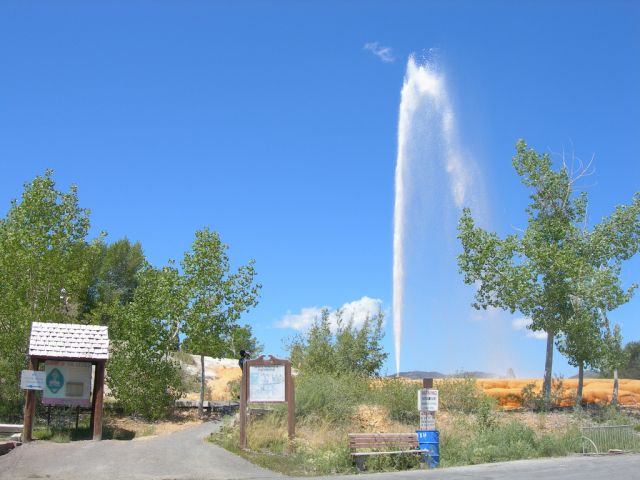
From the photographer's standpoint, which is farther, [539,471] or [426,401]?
[426,401]

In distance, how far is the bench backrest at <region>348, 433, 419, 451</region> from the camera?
50.3 ft

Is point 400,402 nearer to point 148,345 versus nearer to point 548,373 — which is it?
point 548,373

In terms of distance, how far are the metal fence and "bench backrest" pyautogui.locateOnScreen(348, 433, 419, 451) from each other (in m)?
5.25

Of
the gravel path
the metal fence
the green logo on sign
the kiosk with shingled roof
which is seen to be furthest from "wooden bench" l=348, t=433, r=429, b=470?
the green logo on sign

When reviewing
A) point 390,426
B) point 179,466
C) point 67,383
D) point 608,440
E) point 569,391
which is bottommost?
point 179,466

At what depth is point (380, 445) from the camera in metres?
15.8

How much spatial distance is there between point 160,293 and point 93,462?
34.3ft

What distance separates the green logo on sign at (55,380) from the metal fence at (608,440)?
1421 cm

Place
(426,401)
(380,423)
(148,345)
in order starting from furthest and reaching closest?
(148,345) → (380,423) → (426,401)

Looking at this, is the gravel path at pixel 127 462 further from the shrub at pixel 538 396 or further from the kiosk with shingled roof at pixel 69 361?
the shrub at pixel 538 396

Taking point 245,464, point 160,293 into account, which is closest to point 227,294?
point 160,293

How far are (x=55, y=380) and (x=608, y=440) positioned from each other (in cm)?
1506

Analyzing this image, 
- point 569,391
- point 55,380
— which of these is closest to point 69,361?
point 55,380

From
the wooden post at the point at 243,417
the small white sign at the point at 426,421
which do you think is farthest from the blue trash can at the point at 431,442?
the wooden post at the point at 243,417
